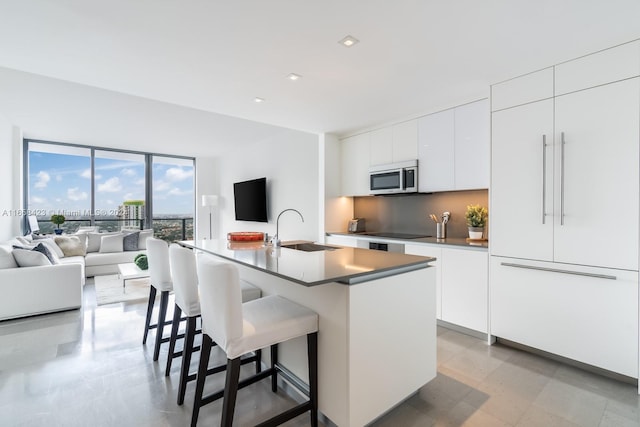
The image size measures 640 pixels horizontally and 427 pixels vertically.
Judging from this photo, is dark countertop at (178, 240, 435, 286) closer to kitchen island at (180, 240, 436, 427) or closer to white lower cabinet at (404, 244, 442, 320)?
kitchen island at (180, 240, 436, 427)

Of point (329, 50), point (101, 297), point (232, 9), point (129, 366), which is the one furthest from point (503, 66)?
point (101, 297)

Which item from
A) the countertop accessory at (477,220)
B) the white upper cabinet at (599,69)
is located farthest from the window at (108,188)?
the white upper cabinet at (599,69)

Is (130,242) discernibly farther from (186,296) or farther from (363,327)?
(363,327)

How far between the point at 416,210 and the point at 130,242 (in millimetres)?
5623

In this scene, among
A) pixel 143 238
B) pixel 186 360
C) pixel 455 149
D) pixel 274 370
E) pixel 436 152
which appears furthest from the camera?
pixel 143 238

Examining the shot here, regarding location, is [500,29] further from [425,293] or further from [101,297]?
[101,297]

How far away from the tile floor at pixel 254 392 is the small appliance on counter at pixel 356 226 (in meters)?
2.06

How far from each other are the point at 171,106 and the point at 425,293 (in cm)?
398

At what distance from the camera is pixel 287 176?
531cm

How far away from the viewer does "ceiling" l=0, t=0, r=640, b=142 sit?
67.5 inches

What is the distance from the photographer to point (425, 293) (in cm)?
192

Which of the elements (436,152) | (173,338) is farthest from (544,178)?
(173,338)

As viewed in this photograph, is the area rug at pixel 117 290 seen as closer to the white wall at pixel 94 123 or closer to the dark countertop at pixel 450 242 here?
the white wall at pixel 94 123

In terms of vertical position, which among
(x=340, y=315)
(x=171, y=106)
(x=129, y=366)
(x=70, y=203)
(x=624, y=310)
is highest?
(x=171, y=106)
